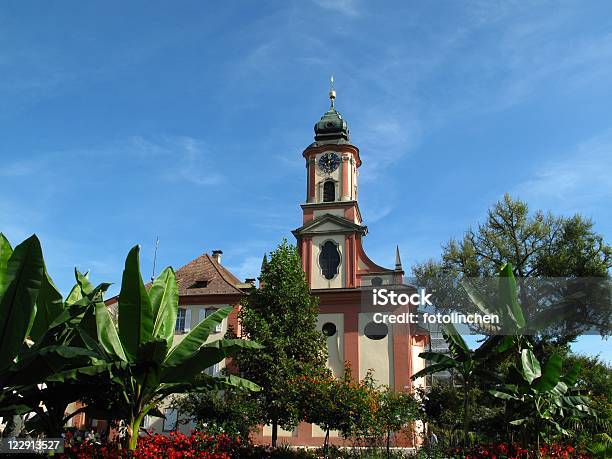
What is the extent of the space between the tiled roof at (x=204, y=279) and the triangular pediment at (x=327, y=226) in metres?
5.35

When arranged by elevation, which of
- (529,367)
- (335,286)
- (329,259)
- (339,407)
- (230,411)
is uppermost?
(329,259)

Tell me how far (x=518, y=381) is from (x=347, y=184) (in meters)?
21.0

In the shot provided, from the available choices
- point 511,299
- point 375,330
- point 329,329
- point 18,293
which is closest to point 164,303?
point 18,293

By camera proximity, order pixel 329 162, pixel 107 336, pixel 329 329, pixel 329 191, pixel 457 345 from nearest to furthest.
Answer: pixel 107 336, pixel 457 345, pixel 329 329, pixel 329 191, pixel 329 162

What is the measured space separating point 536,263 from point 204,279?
1942 centimetres

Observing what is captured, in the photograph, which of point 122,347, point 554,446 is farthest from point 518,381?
point 122,347

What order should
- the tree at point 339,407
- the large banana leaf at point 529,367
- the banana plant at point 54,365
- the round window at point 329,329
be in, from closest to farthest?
the banana plant at point 54,365 < the large banana leaf at point 529,367 < the tree at point 339,407 < the round window at point 329,329

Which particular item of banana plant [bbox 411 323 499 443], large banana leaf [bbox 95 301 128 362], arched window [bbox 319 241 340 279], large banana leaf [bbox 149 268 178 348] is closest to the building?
arched window [bbox 319 241 340 279]

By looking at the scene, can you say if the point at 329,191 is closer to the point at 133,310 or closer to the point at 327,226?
the point at 327,226

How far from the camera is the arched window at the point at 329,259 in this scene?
1284 inches

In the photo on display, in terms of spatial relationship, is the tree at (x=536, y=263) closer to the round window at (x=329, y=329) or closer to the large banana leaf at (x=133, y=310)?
the round window at (x=329, y=329)

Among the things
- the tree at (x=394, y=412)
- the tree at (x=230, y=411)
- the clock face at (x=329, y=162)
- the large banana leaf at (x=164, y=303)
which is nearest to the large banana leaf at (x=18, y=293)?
the large banana leaf at (x=164, y=303)

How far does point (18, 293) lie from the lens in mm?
10992

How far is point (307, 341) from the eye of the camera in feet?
84.4
